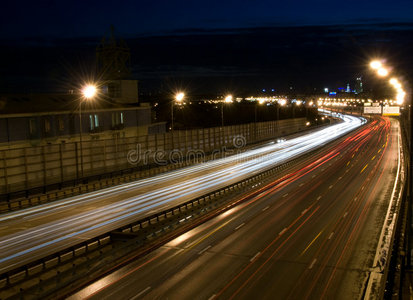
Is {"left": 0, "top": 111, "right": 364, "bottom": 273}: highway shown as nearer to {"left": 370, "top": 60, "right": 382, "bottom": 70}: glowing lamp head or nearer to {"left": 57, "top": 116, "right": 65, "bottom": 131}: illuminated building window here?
{"left": 57, "top": 116, "right": 65, "bottom": 131}: illuminated building window

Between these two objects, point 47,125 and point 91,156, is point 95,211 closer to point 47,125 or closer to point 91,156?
point 91,156

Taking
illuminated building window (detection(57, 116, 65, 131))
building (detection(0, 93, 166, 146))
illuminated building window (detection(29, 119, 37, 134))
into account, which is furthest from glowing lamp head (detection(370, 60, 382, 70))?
illuminated building window (detection(57, 116, 65, 131))

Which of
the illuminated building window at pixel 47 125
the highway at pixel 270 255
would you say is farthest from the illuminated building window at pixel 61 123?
the highway at pixel 270 255

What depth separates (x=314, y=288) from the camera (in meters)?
12.1

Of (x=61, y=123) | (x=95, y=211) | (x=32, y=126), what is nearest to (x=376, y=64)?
Answer: (x=95, y=211)

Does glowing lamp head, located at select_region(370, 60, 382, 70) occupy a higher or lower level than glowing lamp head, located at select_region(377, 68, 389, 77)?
higher

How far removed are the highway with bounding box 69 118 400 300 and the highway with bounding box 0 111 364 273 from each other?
4.25 metres

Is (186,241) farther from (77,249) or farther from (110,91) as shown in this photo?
A: (110,91)

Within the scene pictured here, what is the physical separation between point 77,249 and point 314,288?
8.56 m

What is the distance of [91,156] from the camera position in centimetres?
3053

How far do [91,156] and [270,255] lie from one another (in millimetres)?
19096

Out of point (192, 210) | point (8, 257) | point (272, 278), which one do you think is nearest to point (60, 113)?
point (192, 210)

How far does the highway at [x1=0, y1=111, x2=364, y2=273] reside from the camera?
17.1 m

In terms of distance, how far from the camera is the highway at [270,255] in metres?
12.1
